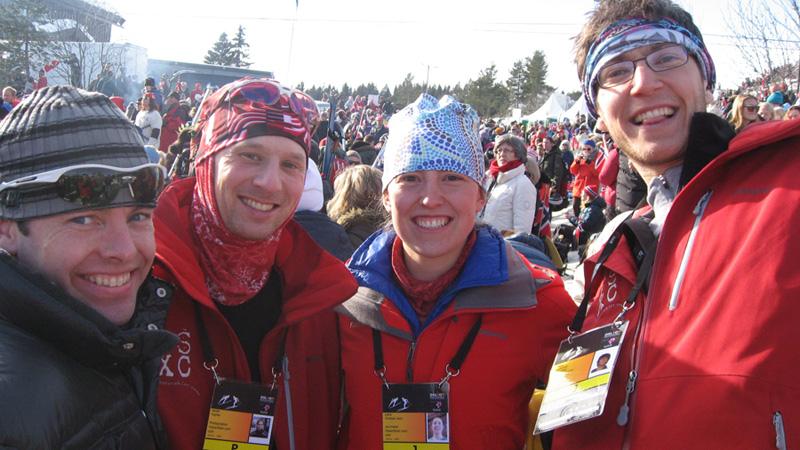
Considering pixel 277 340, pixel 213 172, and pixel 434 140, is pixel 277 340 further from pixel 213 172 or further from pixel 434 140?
pixel 434 140

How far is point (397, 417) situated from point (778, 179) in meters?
1.48

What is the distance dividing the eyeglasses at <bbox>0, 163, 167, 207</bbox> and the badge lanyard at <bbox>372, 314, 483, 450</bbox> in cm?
117

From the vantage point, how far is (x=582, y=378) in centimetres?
164

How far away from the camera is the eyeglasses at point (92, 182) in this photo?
1.38 metres

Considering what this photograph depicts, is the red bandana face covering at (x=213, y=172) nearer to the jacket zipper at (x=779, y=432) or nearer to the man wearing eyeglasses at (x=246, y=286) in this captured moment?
the man wearing eyeglasses at (x=246, y=286)

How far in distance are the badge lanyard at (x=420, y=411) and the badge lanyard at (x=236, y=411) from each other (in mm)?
448

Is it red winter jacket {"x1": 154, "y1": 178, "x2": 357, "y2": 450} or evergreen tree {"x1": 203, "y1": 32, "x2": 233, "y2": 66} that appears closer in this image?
red winter jacket {"x1": 154, "y1": 178, "x2": 357, "y2": 450}

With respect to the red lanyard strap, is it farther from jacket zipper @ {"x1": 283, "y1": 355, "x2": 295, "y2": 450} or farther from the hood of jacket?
the hood of jacket

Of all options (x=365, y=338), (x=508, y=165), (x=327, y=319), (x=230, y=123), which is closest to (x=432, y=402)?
(x=365, y=338)

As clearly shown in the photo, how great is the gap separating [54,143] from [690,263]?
5.92 ft

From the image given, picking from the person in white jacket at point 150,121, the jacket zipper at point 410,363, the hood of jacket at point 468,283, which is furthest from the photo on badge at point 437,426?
the person in white jacket at point 150,121

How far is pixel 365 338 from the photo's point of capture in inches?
86.4

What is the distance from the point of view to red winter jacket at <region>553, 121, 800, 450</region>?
1.27m

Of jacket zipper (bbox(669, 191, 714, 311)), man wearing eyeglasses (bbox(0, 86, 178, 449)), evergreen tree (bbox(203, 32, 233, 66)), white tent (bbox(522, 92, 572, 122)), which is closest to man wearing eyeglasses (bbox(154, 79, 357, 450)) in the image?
man wearing eyeglasses (bbox(0, 86, 178, 449))
